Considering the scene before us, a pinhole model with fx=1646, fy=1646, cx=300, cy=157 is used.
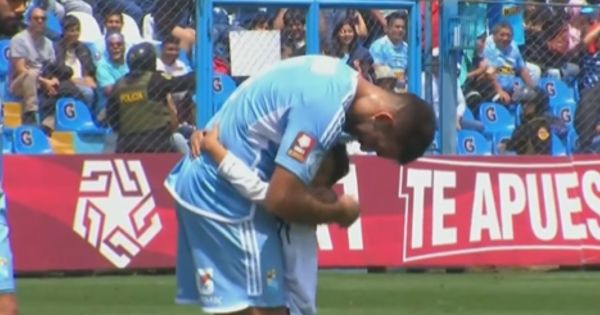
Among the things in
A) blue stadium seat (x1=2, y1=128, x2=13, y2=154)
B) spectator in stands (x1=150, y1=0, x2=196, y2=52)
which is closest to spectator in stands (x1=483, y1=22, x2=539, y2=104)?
spectator in stands (x1=150, y1=0, x2=196, y2=52)

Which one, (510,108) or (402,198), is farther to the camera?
(510,108)

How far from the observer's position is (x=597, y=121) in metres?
17.7

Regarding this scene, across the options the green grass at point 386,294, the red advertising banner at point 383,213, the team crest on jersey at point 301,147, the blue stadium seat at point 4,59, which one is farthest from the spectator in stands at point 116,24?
the team crest on jersey at point 301,147

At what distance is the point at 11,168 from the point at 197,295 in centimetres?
830

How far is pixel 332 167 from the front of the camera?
6.48 meters

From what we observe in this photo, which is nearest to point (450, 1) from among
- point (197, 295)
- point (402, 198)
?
point (402, 198)

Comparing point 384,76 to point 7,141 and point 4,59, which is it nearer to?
point 4,59

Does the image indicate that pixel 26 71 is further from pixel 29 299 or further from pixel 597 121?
pixel 597 121

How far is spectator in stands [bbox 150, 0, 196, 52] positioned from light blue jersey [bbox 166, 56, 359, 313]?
10.0m

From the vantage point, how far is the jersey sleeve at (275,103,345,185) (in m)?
6.12

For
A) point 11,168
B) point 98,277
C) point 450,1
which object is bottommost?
point 98,277

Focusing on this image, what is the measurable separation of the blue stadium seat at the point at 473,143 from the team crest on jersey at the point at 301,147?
11.0 metres

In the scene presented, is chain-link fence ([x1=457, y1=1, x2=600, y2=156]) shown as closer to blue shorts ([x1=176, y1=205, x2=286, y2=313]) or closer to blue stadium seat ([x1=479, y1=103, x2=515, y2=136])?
blue stadium seat ([x1=479, y1=103, x2=515, y2=136])

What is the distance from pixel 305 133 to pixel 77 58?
1041 cm
